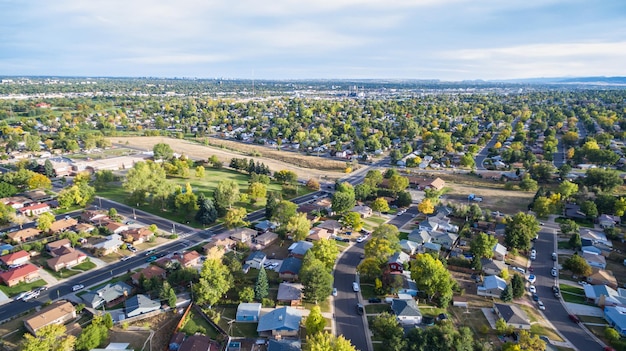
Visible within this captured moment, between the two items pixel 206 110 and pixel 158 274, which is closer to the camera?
pixel 158 274

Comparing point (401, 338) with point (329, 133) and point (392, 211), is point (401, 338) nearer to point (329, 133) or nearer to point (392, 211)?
point (392, 211)

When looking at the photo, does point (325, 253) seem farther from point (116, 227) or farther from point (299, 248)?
point (116, 227)

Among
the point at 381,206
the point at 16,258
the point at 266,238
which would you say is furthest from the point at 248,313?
the point at 381,206

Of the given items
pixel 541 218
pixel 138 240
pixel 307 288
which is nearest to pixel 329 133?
pixel 541 218

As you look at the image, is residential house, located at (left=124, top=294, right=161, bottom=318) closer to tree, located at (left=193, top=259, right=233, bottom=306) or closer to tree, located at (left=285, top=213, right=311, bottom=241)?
tree, located at (left=193, top=259, right=233, bottom=306)

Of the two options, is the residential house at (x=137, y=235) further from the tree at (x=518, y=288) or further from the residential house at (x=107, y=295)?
the tree at (x=518, y=288)

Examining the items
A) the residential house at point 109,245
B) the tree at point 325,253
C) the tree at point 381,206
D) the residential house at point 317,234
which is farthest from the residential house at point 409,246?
the residential house at point 109,245
